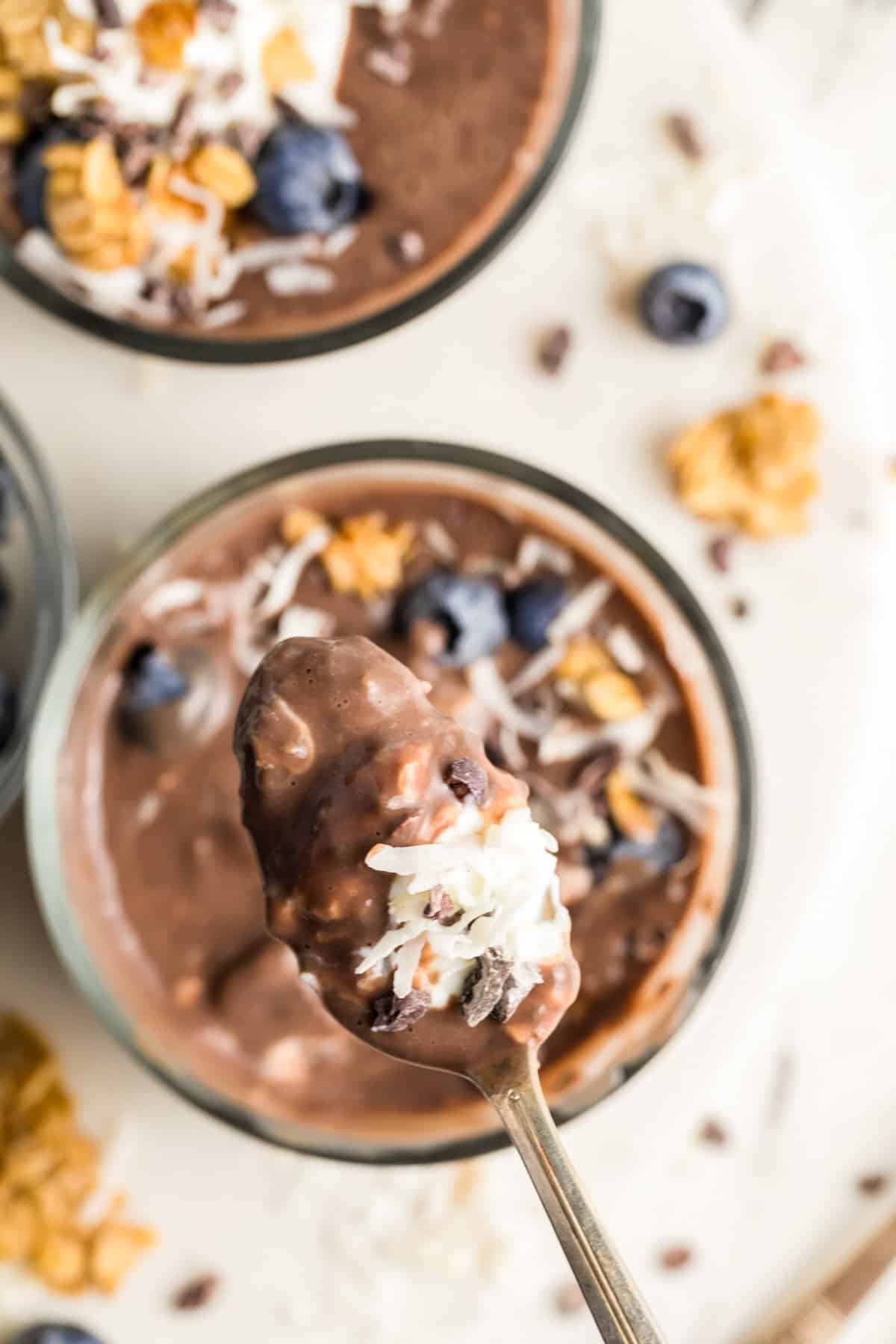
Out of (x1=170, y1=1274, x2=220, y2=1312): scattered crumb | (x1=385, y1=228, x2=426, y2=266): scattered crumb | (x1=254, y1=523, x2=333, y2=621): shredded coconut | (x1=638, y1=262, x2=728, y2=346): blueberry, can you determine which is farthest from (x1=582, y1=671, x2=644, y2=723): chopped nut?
(x1=170, y1=1274, x2=220, y2=1312): scattered crumb

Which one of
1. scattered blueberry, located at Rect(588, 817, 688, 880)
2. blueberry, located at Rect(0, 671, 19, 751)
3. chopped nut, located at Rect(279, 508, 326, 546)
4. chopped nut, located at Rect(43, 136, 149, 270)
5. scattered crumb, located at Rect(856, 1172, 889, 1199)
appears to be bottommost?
scattered crumb, located at Rect(856, 1172, 889, 1199)

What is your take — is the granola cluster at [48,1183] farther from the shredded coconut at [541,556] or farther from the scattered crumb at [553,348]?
the scattered crumb at [553,348]

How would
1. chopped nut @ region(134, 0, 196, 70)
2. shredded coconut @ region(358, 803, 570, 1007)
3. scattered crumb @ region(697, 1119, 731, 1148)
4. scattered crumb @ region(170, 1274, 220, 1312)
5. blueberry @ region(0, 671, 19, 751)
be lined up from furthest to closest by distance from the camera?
scattered crumb @ region(697, 1119, 731, 1148), scattered crumb @ region(170, 1274, 220, 1312), blueberry @ region(0, 671, 19, 751), chopped nut @ region(134, 0, 196, 70), shredded coconut @ region(358, 803, 570, 1007)

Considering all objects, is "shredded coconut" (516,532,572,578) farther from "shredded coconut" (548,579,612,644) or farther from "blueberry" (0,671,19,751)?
"blueberry" (0,671,19,751)

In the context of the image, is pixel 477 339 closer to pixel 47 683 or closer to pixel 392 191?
pixel 392 191

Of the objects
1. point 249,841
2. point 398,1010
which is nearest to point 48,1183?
point 249,841

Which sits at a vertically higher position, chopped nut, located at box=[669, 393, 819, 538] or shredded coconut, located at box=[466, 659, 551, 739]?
chopped nut, located at box=[669, 393, 819, 538]

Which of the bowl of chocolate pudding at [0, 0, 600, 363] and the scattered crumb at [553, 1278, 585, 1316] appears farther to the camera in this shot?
the scattered crumb at [553, 1278, 585, 1316]

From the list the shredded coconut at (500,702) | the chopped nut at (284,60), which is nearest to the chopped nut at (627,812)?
the shredded coconut at (500,702)
